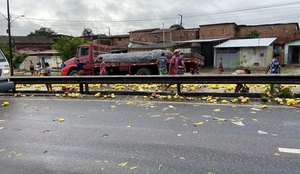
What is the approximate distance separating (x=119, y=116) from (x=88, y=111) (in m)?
1.11

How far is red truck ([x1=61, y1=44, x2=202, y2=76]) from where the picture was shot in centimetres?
1866

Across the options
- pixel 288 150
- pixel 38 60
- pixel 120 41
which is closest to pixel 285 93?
pixel 288 150

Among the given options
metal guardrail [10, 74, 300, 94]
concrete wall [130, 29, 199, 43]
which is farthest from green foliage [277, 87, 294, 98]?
concrete wall [130, 29, 199, 43]

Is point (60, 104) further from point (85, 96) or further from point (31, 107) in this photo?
point (85, 96)

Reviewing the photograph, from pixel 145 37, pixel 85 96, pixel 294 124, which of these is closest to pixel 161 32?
pixel 145 37

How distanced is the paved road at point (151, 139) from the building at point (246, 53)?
3434cm

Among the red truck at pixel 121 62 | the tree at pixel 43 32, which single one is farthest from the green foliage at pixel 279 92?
the tree at pixel 43 32

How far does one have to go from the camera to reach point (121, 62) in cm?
1933

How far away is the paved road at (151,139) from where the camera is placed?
13.7 feet

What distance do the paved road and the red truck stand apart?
413 inches

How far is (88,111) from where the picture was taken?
791cm

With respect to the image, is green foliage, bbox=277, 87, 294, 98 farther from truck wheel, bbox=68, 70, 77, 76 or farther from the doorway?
the doorway

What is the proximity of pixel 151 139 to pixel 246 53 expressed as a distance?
3787 centimetres

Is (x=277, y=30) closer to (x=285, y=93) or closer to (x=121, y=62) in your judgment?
(x=121, y=62)
